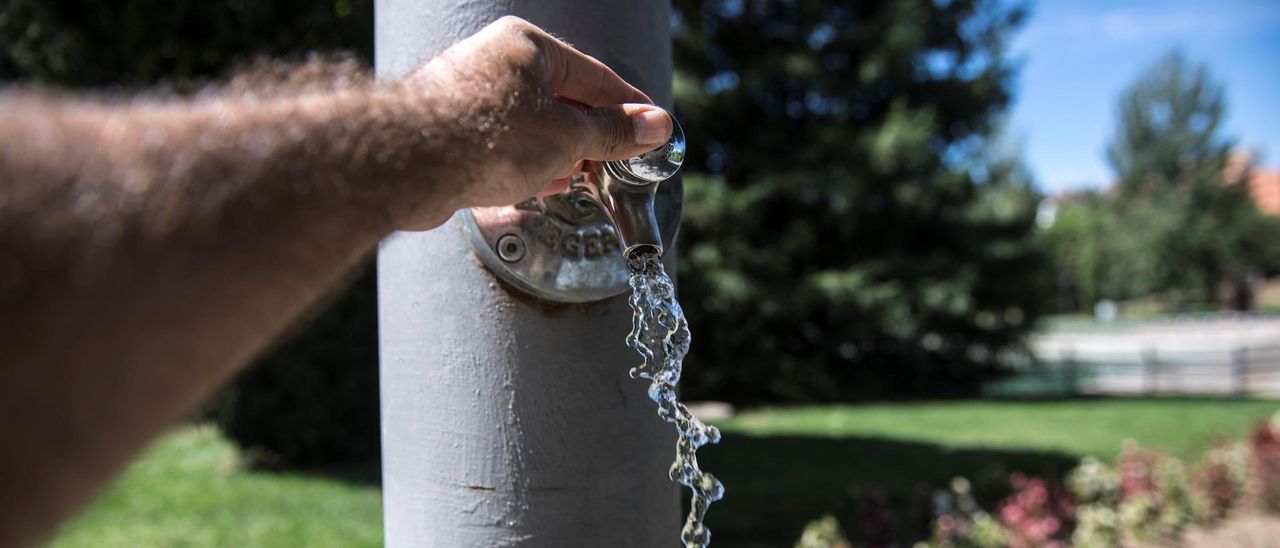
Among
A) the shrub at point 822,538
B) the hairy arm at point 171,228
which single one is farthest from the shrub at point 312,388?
the hairy arm at point 171,228

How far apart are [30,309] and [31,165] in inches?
3.5

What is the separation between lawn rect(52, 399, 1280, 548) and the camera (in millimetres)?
4906

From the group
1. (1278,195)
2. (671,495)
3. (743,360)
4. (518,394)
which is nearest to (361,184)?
(518,394)

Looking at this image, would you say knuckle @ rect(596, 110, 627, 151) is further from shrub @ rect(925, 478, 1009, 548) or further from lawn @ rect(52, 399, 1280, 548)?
shrub @ rect(925, 478, 1009, 548)

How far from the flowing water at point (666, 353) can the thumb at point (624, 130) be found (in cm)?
15

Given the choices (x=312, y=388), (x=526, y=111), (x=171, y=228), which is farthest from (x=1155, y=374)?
(x=171, y=228)

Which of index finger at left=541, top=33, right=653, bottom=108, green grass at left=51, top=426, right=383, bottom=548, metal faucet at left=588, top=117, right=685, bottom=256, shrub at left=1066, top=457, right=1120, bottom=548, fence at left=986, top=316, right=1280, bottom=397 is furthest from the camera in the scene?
fence at left=986, top=316, right=1280, bottom=397

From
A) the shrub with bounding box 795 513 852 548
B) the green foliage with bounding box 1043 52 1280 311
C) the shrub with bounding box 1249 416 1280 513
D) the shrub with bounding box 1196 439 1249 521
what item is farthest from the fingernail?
the green foliage with bounding box 1043 52 1280 311

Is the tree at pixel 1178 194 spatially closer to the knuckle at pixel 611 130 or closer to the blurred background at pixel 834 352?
the blurred background at pixel 834 352

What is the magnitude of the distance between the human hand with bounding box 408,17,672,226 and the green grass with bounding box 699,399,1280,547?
3.90 m

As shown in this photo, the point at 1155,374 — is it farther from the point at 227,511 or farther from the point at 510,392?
the point at 510,392

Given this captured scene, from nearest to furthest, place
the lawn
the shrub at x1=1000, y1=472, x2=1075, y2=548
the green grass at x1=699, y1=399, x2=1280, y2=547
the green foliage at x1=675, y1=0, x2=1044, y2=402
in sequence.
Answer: the shrub at x1=1000, y1=472, x2=1075, y2=548 → the lawn → the green grass at x1=699, y1=399, x2=1280, y2=547 → the green foliage at x1=675, y1=0, x2=1044, y2=402

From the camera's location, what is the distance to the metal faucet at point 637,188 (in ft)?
3.70

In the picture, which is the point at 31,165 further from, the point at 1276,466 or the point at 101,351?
the point at 1276,466
